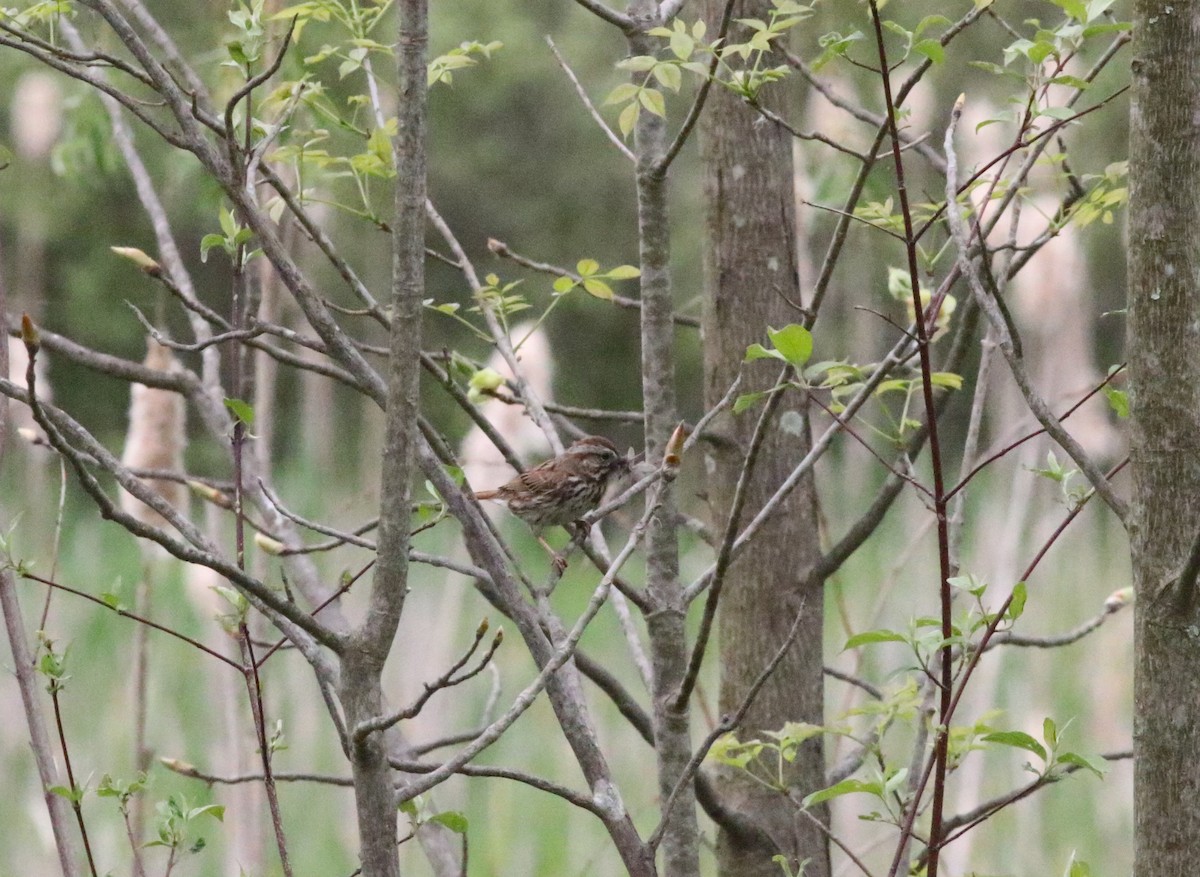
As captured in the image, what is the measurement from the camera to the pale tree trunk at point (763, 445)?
1.94 m

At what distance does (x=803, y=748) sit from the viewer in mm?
1913

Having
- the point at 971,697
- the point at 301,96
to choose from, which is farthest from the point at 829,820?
the point at 971,697

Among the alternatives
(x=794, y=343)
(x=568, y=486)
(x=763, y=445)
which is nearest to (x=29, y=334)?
(x=794, y=343)

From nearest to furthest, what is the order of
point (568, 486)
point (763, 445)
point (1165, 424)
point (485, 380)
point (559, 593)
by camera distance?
point (1165, 424), point (485, 380), point (763, 445), point (568, 486), point (559, 593)

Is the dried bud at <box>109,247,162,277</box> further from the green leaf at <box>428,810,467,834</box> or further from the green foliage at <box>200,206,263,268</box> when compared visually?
the green leaf at <box>428,810,467,834</box>

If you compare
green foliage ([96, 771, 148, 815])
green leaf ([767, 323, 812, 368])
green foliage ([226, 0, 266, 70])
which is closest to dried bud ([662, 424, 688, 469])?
green leaf ([767, 323, 812, 368])

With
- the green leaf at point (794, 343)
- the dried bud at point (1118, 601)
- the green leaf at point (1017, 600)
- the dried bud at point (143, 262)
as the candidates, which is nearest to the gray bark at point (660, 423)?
the green leaf at point (794, 343)

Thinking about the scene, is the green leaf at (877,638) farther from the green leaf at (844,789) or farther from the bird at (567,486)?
the bird at (567,486)

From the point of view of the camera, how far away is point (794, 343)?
123cm

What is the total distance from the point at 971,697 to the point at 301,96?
2.77 meters

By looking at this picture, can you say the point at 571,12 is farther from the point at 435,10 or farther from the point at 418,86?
the point at 418,86

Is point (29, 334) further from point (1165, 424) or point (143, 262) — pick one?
point (1165, 424)

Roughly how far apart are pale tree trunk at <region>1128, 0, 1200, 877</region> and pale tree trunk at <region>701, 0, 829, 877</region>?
0.78 meters

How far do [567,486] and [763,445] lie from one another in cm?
106
